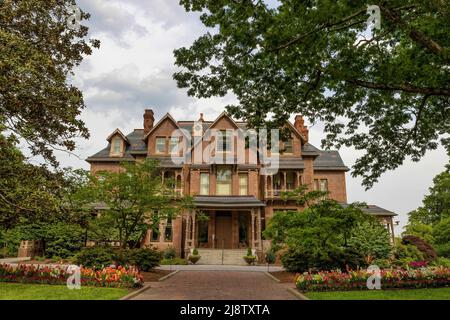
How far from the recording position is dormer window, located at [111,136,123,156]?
3525 cm

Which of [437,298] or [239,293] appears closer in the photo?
[437,298]

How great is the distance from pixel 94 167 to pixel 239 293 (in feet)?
89.7

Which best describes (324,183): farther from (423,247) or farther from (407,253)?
(407,253)

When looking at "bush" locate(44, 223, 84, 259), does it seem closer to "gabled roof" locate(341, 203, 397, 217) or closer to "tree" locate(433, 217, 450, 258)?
"gabled roof" locate(341, 203, 397, 217)

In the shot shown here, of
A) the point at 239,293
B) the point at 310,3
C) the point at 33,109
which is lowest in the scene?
the point at 239,293

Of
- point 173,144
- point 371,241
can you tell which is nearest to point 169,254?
point 173,144

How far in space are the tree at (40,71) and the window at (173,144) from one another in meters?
21.1

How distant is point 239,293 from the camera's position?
11.5 metres

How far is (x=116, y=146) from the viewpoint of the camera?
35.6 meters

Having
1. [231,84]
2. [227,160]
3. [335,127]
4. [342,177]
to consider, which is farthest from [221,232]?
[231,84]

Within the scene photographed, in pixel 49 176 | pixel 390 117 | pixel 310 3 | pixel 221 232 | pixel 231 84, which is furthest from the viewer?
pixel 221 232

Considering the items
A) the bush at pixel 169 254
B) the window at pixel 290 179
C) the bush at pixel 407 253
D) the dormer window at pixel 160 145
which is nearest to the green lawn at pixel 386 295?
the bush at pixel 407 253

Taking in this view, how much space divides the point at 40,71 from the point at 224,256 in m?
20.5

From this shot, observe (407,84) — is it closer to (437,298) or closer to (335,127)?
(335,127)
